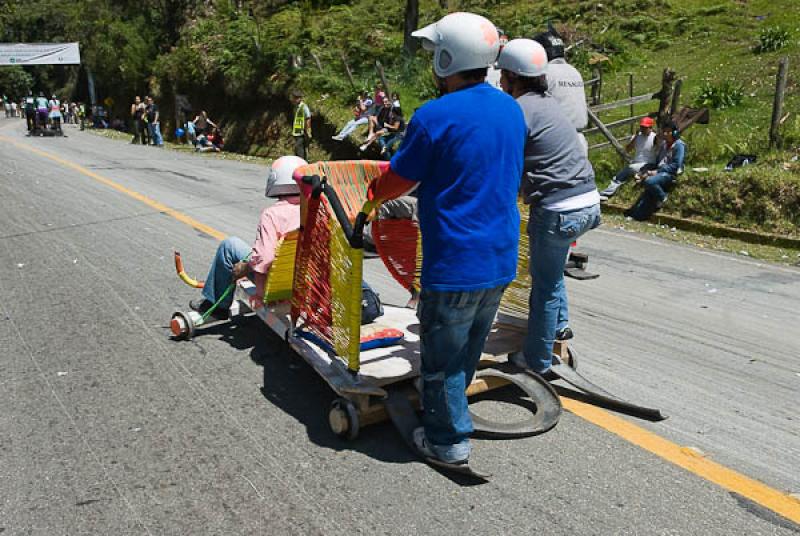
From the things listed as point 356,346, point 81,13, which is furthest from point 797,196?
point 81,13

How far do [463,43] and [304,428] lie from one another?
7.29 feet

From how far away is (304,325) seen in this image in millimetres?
4367

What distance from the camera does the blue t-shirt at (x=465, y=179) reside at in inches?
124

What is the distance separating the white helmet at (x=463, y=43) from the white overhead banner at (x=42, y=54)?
47833 mm

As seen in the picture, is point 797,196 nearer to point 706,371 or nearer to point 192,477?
point 706,371

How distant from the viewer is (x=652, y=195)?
11.2m

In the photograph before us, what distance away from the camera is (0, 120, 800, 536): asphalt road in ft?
10.5

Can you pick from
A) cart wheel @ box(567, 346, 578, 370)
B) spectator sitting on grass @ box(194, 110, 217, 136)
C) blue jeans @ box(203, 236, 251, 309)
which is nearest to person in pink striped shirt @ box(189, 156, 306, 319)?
blue jeans @ box(203, 236, 251, 309)

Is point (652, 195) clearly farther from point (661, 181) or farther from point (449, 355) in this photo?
point (449, 355)

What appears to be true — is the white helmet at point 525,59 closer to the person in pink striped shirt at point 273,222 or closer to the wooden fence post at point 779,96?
the person in pink striped shirt at point 273,222

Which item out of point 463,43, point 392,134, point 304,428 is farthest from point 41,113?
point 463,43

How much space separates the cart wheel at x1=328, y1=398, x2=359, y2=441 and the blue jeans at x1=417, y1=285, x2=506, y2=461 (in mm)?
394

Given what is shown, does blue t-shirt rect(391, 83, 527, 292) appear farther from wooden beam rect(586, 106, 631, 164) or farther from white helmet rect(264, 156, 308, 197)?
wooden beam rect(586, 106, 631, 164)

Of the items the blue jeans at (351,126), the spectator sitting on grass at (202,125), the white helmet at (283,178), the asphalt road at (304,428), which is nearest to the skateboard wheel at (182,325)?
the asphalt road at (304,428)
